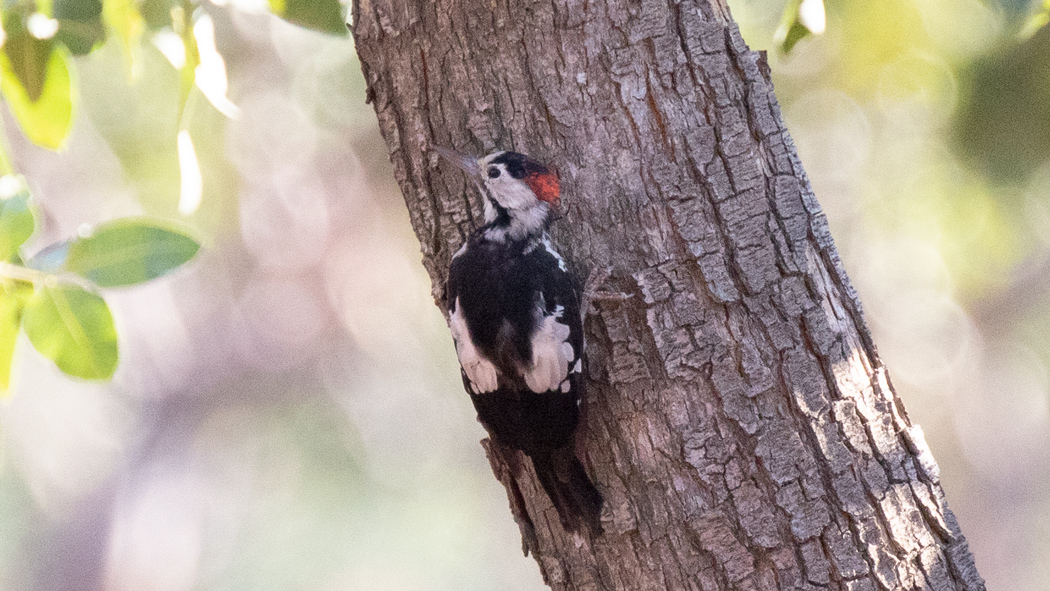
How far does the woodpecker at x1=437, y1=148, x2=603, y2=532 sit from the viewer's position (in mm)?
1600

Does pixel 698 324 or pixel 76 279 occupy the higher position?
pixel 76 279

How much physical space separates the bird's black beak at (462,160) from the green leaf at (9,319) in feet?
2.84

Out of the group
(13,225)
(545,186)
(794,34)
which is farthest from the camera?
(794,34)

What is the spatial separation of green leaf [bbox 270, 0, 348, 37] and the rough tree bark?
0.18 metres

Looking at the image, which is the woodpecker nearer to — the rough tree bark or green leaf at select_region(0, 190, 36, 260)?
the rough tree bark

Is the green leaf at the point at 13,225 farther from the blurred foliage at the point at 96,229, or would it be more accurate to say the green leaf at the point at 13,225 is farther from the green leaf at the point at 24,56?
the green leaf at the point at 24,56

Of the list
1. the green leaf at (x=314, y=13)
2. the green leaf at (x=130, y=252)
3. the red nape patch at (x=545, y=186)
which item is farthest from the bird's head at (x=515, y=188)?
the green leaf at (x=130, y=252)

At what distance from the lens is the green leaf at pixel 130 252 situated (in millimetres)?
1405

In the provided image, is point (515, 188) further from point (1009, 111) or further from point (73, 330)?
point (1009, 111)

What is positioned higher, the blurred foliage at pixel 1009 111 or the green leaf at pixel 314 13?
the blurred foliage at pixel 1009 111

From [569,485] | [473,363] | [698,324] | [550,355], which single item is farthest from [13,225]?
[698,324]

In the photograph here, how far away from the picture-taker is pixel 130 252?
1422mm

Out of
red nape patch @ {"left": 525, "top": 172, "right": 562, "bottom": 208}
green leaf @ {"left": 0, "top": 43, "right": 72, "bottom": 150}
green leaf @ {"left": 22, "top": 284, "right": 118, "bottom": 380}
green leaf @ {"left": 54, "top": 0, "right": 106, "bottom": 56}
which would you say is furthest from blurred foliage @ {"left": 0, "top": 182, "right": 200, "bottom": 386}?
red nape patch @ {"left": 525, "top": 172, "right": 562, "bottom": 208}

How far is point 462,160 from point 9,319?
0.96 metres
